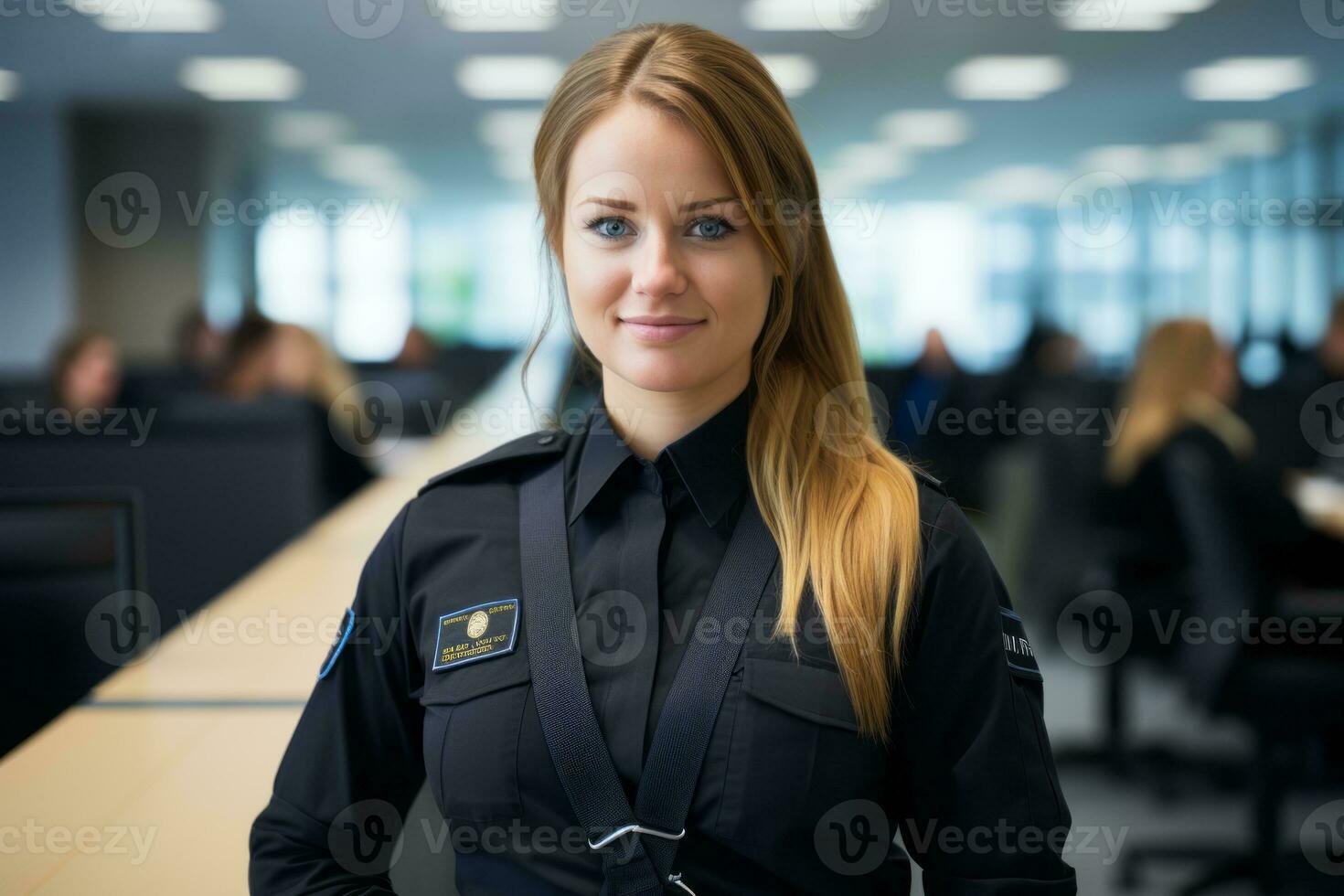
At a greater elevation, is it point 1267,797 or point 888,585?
point 888,585

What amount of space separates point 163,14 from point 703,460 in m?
5.49

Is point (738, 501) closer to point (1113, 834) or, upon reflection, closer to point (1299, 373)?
point (1113, 834)

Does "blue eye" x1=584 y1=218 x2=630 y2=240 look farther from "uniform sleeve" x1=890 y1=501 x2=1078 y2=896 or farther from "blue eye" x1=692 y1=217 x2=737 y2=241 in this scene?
"uniform sleeve" x1=890 y1=501 x2=1078 y2=896

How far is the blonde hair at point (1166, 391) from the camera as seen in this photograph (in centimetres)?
296

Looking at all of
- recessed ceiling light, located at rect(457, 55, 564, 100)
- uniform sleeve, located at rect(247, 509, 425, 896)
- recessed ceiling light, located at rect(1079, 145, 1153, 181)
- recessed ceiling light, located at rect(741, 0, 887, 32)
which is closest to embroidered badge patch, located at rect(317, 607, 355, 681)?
uniform sleeve, located at rect(247, 509, 425, 896)

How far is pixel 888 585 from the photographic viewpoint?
2.85 feet

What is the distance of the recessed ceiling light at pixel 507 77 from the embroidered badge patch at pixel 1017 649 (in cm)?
372

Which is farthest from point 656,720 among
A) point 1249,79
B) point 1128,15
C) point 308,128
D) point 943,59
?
point 308,128

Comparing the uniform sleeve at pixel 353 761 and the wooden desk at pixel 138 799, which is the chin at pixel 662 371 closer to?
the uniform sleeve at pixel 353 761

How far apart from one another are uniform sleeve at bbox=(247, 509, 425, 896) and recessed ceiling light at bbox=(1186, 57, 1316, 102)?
14.6ft

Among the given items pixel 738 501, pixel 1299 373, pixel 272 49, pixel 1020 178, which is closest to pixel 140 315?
pixel 272 49

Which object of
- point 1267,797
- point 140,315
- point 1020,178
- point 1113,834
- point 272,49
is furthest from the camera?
point 140,315

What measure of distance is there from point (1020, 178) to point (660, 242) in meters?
4.13

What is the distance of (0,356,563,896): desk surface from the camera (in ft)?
3.70
